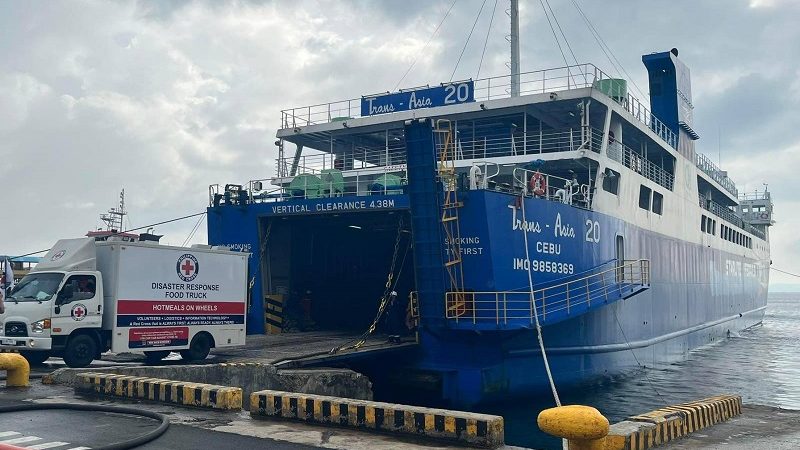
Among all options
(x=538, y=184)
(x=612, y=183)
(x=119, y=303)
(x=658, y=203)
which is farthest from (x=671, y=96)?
(x=119, y=303)

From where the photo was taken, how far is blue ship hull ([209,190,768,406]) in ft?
49.5

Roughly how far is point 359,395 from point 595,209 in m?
8.05

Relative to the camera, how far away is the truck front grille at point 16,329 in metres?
13.4

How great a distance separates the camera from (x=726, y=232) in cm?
3878

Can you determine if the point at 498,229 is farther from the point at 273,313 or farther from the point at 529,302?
the point at 273,313

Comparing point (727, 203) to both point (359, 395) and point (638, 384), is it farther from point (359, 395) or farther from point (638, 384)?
point (359, 395)

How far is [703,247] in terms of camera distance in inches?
1227

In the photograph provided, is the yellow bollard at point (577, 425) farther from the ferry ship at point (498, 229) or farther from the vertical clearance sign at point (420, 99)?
the vertical clearance sign at point (420, 99)

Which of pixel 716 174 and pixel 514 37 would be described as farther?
pixel 716 174

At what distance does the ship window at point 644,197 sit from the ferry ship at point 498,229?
11 cm

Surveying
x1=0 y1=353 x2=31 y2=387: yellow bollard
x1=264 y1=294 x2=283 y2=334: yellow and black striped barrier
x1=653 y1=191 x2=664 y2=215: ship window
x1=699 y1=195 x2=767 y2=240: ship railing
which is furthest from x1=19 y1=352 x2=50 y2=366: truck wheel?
x1=699 y1=195 x2=767 y2=240: ship railing

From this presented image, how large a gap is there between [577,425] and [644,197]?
18036 millimetres

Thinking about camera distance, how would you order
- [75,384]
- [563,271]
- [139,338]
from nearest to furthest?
→ 1. [75,384]
2. [139,338]
3. [563,271]

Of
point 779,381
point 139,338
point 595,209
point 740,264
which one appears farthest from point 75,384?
point 740,264
